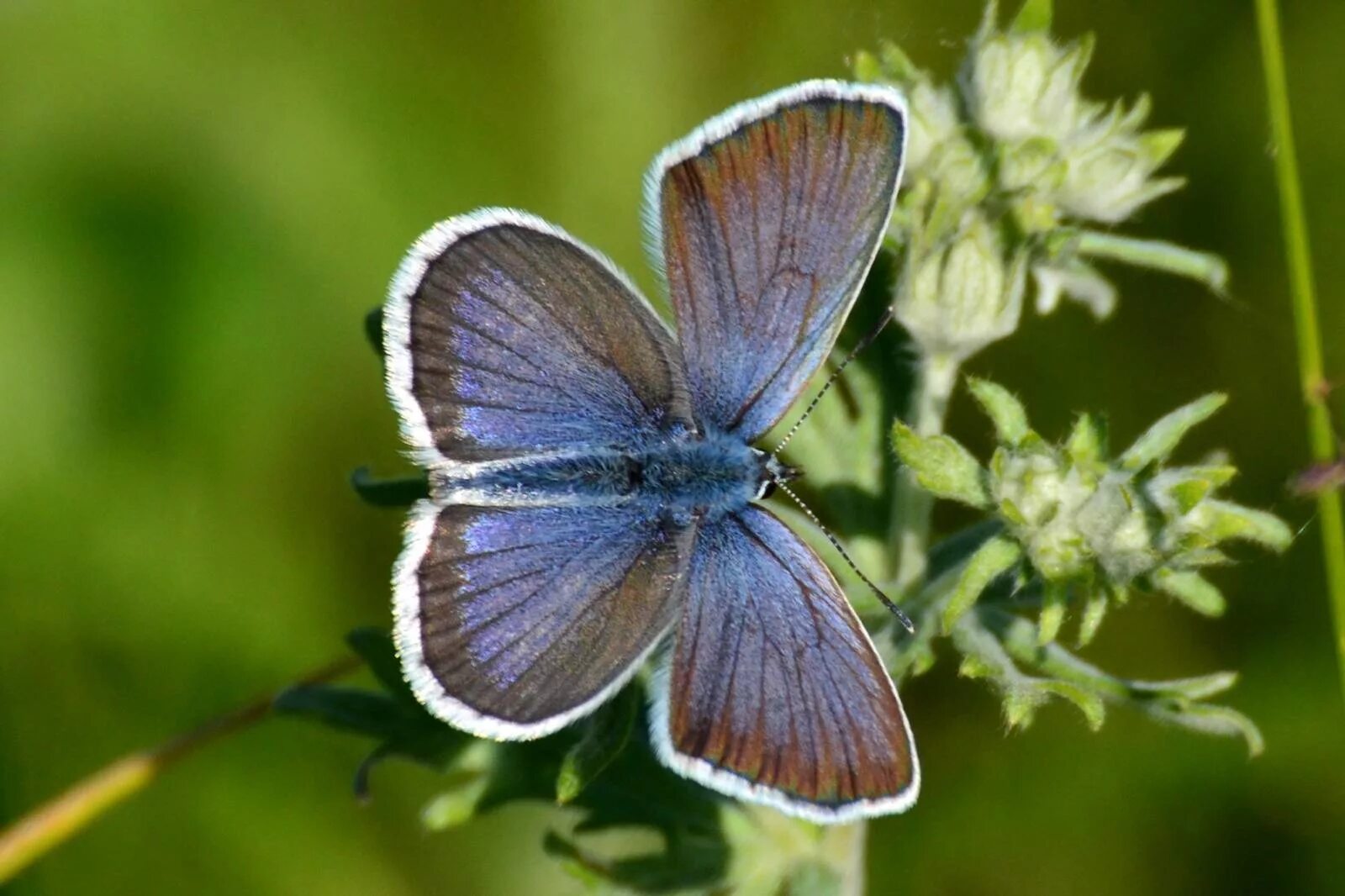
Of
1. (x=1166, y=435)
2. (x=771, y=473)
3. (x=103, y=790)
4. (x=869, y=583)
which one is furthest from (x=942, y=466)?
(x=103, y=790)

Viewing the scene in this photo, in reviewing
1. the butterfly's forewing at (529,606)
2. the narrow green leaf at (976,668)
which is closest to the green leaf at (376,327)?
the butterfly's forewing at (529,606)

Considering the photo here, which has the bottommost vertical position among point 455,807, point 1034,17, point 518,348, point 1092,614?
point 455,807

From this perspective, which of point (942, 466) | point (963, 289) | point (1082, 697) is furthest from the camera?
point (963, 289)

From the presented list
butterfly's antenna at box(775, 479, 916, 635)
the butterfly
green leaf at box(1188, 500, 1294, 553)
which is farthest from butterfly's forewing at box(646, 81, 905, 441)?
green leaf at box(1188, 500, 1294, 553)

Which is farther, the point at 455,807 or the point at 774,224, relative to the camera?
the point at 455,807

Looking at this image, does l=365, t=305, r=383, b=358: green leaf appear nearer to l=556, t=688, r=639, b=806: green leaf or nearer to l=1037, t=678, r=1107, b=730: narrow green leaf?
l=556, t=688, r=639, b=806: green leaf

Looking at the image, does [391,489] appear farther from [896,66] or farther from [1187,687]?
[1187,687]

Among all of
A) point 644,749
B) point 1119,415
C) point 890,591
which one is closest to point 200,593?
point 644,749
